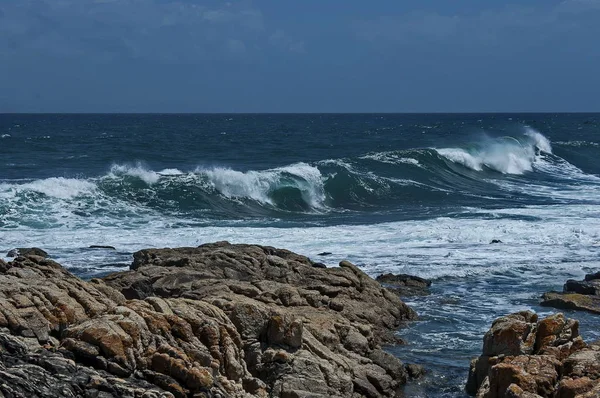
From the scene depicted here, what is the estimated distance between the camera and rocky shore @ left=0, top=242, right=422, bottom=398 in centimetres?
862

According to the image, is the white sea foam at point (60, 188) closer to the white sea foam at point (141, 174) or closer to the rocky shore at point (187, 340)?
the white sea foam at point (141, 174)

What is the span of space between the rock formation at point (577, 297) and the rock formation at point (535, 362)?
4.49 meters

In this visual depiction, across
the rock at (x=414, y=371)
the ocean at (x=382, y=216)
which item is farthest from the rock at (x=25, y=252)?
the rock at (x=414, y=371)

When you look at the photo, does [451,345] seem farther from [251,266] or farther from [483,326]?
[251,266]

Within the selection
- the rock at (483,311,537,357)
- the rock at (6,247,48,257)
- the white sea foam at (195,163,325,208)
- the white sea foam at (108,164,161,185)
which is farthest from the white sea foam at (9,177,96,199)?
the rock at (483,311,537,357)

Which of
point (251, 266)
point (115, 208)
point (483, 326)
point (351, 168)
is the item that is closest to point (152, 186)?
point (115, 208)

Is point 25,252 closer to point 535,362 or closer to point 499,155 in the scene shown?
point 535,362

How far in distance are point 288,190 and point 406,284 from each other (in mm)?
18378

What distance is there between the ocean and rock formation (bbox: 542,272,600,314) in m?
0.32

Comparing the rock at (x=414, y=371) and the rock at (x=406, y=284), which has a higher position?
the rock at (x=406, y=284)

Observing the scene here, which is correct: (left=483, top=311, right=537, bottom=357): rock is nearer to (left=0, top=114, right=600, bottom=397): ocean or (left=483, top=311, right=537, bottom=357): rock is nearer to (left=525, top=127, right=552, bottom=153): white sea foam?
(left=0, top=114, right=600, bottom=397): ocean

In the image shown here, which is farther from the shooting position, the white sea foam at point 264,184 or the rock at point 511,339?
the white sea foam at point 264,184

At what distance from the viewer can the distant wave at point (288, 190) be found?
100 feet

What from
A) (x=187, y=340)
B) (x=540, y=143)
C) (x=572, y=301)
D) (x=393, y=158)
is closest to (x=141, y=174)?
(x=393, y=158)
